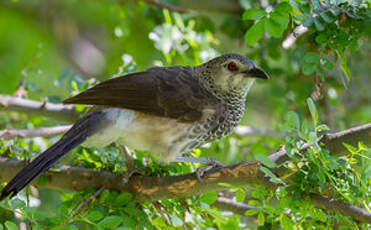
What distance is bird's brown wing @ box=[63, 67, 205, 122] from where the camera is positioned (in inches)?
118

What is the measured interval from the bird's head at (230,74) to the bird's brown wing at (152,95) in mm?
134

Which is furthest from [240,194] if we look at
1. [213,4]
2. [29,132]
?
[213,4]

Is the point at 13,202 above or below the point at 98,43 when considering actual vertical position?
below

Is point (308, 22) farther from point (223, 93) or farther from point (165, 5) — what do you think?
point (165, 5)

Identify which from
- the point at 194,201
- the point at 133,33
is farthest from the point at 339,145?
the point at 133,33

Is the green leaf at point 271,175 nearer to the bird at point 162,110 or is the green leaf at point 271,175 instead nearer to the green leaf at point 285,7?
the green leaf at point 285,7

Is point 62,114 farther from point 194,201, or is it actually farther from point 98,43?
point 98,43

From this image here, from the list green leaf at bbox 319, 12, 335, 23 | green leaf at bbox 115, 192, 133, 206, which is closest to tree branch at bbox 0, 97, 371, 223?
green leaf at bbox 115, 192, 133, 206

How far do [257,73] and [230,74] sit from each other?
257mm

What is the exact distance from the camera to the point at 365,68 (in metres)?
4.35

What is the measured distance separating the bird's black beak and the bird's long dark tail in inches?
36.8

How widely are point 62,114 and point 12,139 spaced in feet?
1.69

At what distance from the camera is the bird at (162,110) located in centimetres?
298

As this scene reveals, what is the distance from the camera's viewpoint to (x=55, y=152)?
2.68 meters
